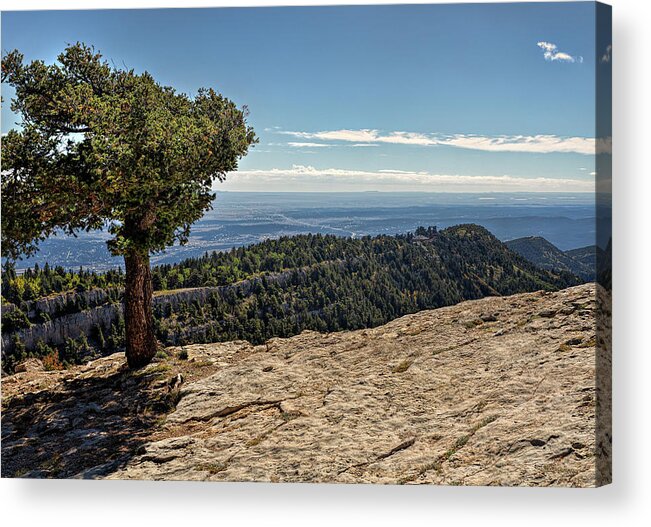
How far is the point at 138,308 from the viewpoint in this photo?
30.9ft

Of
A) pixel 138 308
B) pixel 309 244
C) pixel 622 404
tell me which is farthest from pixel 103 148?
pixel 622 404

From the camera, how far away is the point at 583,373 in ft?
26.4

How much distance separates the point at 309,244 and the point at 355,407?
2.24m

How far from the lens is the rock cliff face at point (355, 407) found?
7.99m

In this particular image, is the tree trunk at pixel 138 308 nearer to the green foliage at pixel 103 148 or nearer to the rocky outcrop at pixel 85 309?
the rocky outcrop at pixel 85 309

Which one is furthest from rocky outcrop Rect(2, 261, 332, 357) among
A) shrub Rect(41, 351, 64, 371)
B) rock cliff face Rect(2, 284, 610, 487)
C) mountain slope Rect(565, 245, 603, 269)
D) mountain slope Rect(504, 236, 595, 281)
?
mountain slope Rect(565, 245, 603, 269)

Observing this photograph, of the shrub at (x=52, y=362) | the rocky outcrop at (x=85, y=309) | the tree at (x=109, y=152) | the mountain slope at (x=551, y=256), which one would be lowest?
the shrub at (x=52, y=362)

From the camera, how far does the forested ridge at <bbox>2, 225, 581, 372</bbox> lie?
891cm

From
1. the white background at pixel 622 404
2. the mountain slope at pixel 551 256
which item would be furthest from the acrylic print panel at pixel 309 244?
the white background at pixel 622 404

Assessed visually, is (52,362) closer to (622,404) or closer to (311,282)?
(311,282)

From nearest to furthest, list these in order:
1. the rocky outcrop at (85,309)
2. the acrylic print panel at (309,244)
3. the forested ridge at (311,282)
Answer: the acrylic print panel at (309,244) → the forested ridge at (311,282) → the rocky outcrop at (85,309)

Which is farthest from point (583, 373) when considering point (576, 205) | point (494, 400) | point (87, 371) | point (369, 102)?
point (87, 371)

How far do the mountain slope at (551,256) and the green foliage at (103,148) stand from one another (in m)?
3.77

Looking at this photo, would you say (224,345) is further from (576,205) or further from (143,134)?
(576,205)
